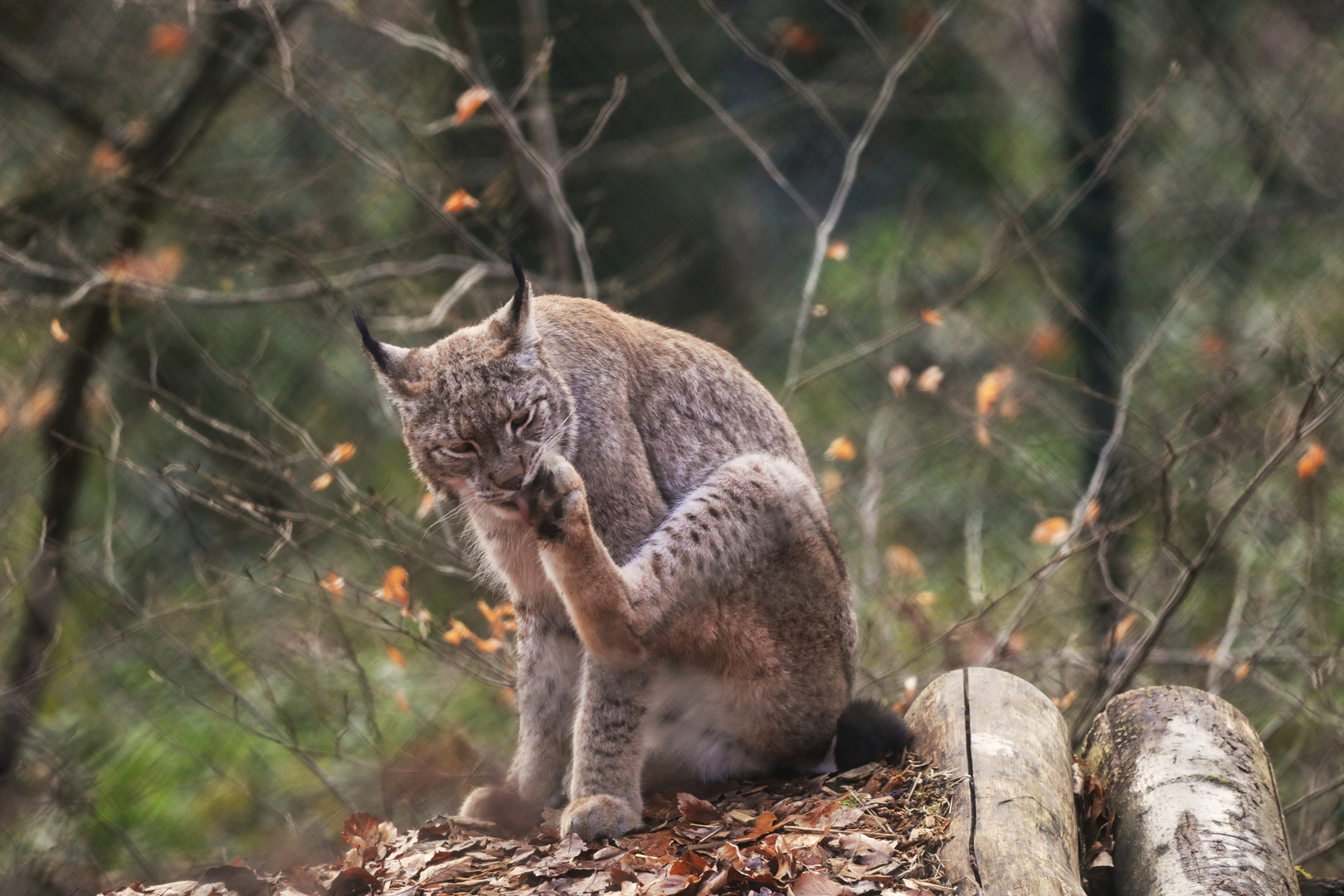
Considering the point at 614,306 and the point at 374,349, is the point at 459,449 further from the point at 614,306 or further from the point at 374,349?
the point at 614,306

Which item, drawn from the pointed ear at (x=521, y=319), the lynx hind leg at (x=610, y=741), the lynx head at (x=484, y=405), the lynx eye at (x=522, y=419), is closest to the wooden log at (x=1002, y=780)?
the lynx hind leg at (x=610, y=741)

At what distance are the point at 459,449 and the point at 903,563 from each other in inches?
211

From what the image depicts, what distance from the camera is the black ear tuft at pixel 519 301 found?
395cm

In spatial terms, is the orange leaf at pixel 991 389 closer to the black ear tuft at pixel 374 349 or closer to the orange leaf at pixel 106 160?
the black ear tuft at pixel 374 349

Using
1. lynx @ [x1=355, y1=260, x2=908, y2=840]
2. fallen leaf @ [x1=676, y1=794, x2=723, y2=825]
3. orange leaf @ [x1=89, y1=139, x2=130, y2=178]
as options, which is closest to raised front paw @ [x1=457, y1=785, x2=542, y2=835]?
lynx @ [x1=355, y1=260, x2=908, y2=840]

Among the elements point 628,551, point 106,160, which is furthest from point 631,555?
point 106,160

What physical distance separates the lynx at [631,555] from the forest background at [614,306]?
137cm

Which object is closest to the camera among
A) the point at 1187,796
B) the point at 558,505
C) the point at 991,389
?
the point at 558,505

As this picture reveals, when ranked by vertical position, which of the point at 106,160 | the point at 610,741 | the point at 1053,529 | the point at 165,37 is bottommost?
the point at 1053,529

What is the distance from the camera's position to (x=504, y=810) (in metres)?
4.46

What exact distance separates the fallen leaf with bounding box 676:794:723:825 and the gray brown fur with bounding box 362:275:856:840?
17 cm

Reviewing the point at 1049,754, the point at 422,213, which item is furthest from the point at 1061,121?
the point at 1049,754

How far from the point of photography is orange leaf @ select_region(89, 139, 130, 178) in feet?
26.0

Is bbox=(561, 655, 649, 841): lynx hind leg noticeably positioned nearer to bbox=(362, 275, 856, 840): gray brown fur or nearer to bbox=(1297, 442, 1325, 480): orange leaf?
bbox=(362, 275, 856, 840): gray brown fur
